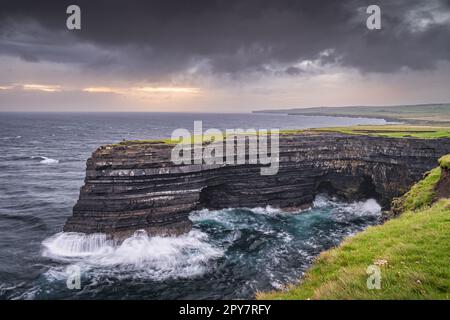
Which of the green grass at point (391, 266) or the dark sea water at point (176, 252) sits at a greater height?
the green grass at point (391, 266)

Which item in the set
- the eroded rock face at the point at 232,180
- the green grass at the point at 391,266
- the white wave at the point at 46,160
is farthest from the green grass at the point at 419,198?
the white wave at the point at 46,160

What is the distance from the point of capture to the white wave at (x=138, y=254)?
26953 millimetres

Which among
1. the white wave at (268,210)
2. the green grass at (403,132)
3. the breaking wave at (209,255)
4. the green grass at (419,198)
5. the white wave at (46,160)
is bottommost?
the breaking wave at (209,255)

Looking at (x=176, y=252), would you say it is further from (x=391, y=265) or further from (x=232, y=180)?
(x=391, y=265)

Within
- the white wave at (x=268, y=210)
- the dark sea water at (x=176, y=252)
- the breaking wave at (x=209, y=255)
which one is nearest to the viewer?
the dark sea water at (x=176, y=252)

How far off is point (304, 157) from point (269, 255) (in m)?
18.2

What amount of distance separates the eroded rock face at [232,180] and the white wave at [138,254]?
1261 millimetres

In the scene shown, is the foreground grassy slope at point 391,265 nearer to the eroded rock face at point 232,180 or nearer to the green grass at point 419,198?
the green grass at point 419,198

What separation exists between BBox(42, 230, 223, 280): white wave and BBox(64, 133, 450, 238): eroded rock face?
1.26 meters

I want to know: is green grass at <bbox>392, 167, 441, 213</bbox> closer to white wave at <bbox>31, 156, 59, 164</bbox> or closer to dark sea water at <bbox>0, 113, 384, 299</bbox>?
dark sea water at <bbox>0, 113, 384, 299</bbox>

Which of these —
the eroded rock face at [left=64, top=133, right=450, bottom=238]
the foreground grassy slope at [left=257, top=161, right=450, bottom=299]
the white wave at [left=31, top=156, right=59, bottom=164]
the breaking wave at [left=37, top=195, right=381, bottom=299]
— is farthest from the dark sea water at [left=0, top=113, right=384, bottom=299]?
the white wave at [left=31, top=156, right=59, bottom=164]

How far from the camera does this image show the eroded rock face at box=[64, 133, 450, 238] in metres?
31.9
